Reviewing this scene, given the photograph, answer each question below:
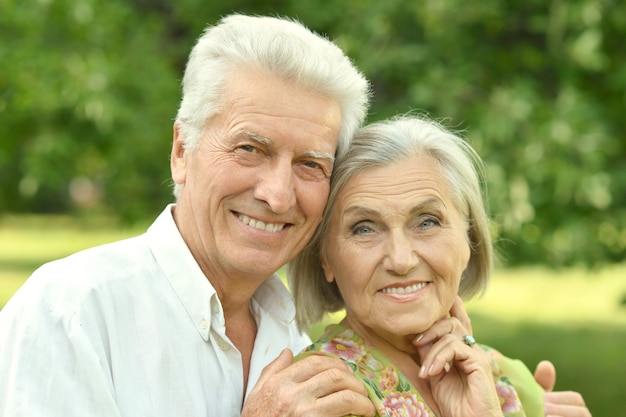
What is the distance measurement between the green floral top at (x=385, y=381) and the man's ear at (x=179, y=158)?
653mm

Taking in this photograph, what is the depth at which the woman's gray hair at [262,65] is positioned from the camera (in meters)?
2.64

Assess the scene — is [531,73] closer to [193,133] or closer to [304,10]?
[304,10]

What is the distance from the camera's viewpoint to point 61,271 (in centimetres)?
247

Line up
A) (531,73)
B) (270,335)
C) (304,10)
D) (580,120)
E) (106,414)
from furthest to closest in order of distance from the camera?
(304,10)
(531,73)
(580,120)
(270,335)
(106,414)

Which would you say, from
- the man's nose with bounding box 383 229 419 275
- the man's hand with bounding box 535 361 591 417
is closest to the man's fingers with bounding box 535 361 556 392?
the man's hand with bounding box 535 361 591 417

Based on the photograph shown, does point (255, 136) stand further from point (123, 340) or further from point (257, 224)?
point (123, 340)

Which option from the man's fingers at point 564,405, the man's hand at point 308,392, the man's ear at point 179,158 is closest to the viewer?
the man's hand at point 308,392

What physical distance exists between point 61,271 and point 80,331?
0.66ft

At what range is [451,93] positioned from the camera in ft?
18.8

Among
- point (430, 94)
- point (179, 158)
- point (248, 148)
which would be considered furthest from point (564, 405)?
point (430, 94)

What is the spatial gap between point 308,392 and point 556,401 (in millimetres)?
1128

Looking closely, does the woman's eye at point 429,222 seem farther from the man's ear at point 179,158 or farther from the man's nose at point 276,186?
the man's ear at point 179,158

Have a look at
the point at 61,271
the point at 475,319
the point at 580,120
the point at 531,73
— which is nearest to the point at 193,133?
the point at 61,271

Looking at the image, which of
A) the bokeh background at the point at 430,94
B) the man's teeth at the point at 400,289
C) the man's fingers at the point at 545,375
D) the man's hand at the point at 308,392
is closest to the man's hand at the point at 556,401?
the man's fingers at the point at 545,375
